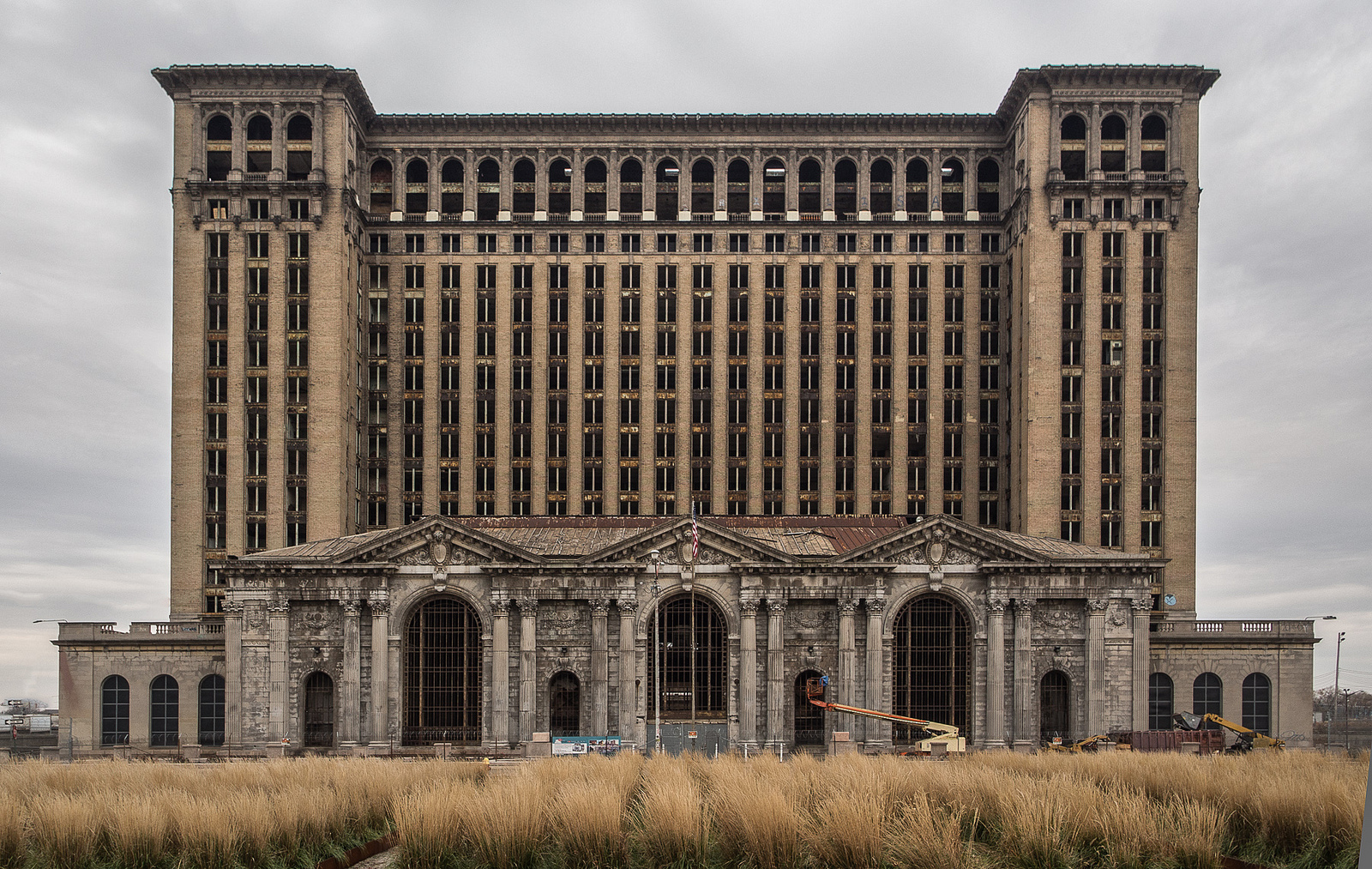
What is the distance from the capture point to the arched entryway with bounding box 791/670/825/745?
209ft

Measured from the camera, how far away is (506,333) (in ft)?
309

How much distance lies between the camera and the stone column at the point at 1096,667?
63.0 metres

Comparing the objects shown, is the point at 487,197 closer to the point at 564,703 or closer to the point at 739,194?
the point at 739,194

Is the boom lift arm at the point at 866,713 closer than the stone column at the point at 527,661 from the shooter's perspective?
Yes

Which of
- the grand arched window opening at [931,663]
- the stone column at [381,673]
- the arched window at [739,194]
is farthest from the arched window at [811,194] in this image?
the stone column at [381,673]

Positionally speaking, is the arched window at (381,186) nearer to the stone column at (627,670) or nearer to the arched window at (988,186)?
the stone column at (627,670)

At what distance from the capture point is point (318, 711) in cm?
6475

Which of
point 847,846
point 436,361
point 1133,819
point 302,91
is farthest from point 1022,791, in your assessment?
point 302,91

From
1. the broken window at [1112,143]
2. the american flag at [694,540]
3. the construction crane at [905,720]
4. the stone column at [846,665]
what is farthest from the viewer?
the broken window at [1112,143]

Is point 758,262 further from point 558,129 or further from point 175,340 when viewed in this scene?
point 175,340

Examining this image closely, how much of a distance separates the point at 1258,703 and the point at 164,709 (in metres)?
82.9

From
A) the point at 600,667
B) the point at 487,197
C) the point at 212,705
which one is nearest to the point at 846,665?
the point at 600,667

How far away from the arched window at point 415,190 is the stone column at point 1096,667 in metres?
68.2

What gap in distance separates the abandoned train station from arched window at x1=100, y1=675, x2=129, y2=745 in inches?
8.9
